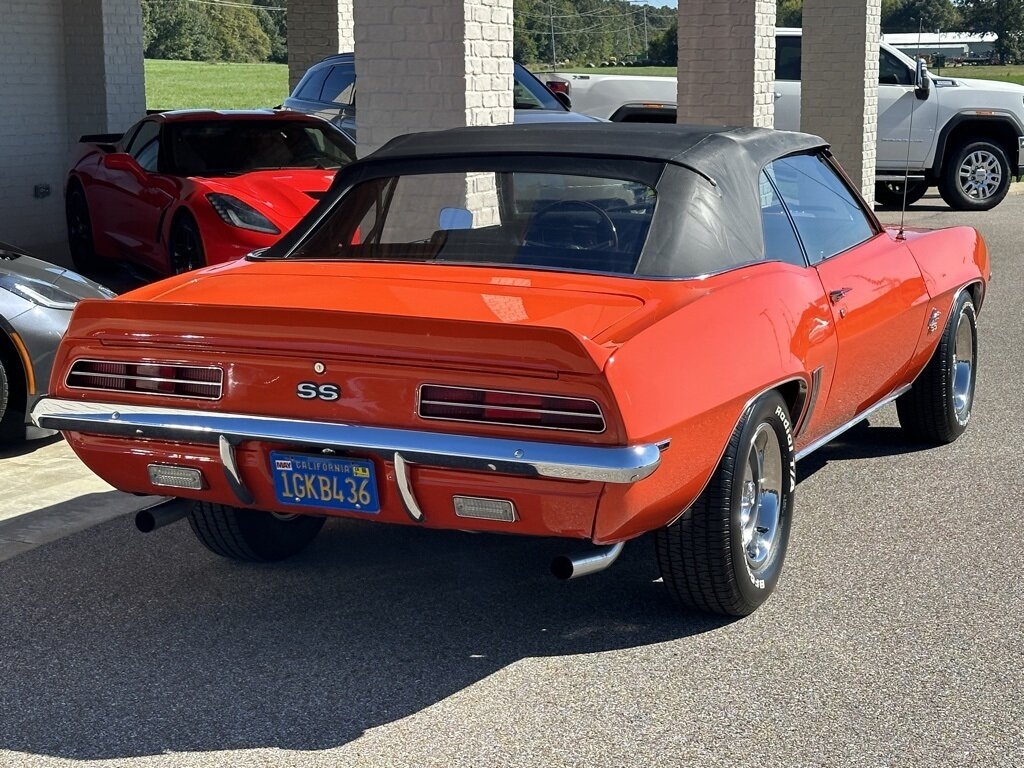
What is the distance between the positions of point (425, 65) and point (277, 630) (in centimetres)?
466

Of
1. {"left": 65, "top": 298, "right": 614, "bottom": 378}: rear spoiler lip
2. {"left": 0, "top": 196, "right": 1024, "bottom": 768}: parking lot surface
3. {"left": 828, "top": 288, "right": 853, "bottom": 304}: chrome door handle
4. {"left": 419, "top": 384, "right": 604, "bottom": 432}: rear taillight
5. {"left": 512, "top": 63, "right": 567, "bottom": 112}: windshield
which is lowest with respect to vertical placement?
{"left": 0, "top": 196, "right": 1024, "bottom": 768}: parking lot surface

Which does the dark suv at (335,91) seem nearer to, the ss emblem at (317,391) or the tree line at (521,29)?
the ss emblem at (317,391)

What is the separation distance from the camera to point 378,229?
499 centimetres

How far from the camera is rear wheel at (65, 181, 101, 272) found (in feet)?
39.8

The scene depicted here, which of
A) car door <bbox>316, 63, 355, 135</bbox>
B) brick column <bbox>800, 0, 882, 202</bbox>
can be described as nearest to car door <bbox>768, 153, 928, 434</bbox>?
car door <bbox>316, 63, 355, 135</bbox>

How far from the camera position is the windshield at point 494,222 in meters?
4.60

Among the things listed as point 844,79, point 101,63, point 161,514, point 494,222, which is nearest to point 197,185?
point 101,63

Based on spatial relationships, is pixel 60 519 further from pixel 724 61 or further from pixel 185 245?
pixel 724 61

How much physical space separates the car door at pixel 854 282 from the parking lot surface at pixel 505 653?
521 millimetres

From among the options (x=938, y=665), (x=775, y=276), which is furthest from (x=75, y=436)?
(x=938, y=665)

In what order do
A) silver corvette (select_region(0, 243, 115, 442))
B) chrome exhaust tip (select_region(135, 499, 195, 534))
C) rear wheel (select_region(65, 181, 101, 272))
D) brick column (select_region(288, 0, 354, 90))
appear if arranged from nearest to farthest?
chrome exhaust tip (select_region(135, 499, 195, 534)) < silver corvette (select_region(0, 243, 115, 442)) < rear wheel (select_region(65, 181, 101, 272)) < brick column (select_region(288, 0, 354, 90))

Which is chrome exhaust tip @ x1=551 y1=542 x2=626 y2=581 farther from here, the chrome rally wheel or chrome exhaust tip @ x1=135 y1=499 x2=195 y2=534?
chrome exhaust tip @ x1=135 y1=499 x2=195 y2=534

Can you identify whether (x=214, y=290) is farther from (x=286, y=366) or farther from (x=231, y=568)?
(x=231, y=568)

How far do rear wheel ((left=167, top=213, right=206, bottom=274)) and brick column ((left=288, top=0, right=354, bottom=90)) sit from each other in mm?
11314
